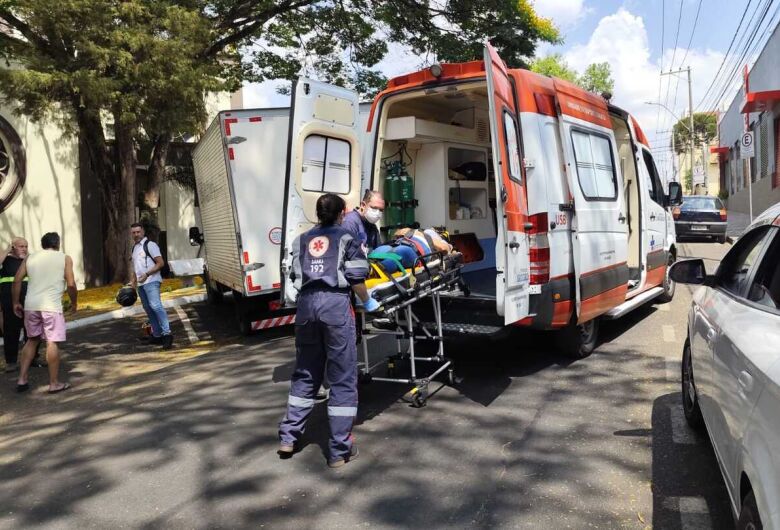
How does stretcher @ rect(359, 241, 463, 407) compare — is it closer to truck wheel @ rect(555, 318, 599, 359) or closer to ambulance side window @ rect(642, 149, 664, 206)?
truck wheel @ rect(555, 318, 599, 359)

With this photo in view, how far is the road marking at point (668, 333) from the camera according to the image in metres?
7.06

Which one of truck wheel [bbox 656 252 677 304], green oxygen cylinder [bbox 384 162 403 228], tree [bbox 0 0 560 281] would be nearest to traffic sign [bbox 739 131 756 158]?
tree [bbox 0 0 560 281]

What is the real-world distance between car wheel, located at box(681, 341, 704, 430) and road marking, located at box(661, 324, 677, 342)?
2820 millimetres

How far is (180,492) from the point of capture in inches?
150

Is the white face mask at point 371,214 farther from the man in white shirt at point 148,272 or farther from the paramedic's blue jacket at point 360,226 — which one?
the man in white shirt at point 148,272

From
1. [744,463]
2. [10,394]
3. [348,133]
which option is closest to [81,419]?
[10,394]

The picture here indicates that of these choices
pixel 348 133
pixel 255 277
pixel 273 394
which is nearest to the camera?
pixel 273 394

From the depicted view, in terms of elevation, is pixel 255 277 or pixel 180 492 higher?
pixel 255 277

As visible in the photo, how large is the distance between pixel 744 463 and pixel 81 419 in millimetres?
5268

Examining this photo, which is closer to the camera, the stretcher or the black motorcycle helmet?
the stretcher

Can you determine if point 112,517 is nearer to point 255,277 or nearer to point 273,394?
point 273,394

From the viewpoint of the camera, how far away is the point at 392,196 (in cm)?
716

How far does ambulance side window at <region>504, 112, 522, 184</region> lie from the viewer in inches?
199

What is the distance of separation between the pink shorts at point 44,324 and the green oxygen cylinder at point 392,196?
3.70m
